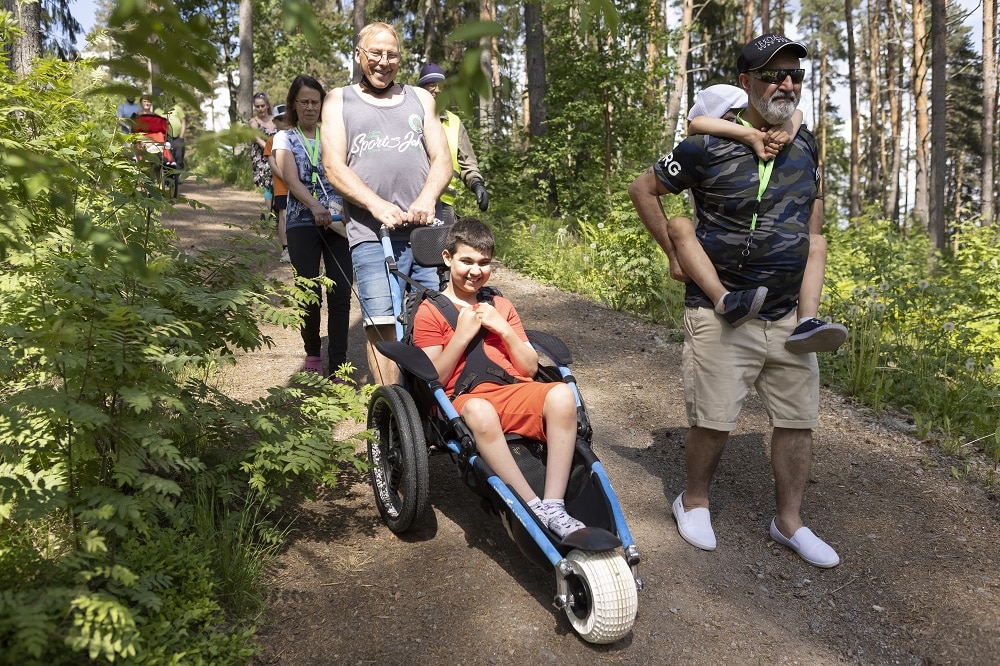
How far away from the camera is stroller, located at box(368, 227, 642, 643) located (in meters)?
2.86

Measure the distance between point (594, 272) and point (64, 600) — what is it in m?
7.34

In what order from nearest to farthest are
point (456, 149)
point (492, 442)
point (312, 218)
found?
point (492, 442) → point (312, 218) → point (456, 149)

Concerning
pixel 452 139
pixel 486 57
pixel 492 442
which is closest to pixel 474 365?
pixel 492 442

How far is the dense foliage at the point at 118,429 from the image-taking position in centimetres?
245

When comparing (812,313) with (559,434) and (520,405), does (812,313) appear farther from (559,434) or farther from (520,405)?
(520,405)

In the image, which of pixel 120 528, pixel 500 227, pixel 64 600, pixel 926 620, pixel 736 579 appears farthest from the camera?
pixel 500 227

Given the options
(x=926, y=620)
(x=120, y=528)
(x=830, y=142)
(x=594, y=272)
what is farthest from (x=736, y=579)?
(x=830, y=142)

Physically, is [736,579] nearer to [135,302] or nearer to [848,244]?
[135,302]

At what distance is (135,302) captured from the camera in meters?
3.11

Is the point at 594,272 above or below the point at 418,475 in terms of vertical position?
above

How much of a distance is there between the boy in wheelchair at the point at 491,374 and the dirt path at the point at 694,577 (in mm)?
574

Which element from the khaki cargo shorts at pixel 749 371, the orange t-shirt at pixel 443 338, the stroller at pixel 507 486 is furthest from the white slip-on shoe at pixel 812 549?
the orange t-shirt at pixel 443 338

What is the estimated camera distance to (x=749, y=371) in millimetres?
3703

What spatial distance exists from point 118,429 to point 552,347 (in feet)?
6.64
